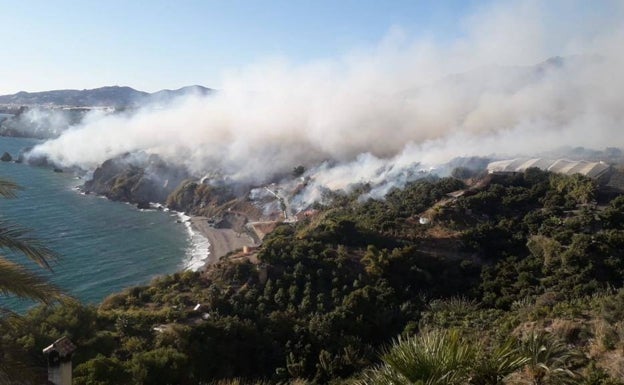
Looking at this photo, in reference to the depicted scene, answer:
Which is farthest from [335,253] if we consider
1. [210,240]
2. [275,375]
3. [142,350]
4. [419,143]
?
[419,143]

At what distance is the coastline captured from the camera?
→ 1775 inches

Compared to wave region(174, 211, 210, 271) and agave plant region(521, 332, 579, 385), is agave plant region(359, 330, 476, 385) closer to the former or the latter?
agave plant region(521, 332, 579, 385)

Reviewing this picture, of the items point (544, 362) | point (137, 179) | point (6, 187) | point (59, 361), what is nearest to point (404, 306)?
point (544, 362)

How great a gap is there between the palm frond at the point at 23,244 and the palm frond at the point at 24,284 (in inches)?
9.2

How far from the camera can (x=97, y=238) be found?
49.8m

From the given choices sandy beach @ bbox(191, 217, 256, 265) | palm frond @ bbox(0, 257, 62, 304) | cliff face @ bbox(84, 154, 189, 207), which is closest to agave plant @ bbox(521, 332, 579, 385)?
palm frond @ bbox(0, 257, 62, 304)

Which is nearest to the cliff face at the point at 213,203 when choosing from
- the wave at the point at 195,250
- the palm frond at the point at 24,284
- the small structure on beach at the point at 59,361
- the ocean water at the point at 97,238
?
the ocean water at the point at 97,238

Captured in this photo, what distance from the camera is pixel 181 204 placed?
6738 centimetres

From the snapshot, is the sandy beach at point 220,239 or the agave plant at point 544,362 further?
the sandy beach at point 220,239

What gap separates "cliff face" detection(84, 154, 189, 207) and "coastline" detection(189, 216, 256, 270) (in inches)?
579

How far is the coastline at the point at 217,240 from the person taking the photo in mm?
45094

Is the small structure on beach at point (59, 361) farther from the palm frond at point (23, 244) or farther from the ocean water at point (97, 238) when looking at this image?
the ocean water at point (97, 238)

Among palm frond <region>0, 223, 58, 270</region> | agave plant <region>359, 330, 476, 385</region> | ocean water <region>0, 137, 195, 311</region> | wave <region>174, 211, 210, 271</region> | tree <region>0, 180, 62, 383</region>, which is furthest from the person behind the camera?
wave <region>174, 211, 210, 271</region>

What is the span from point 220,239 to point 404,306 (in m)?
31.3
